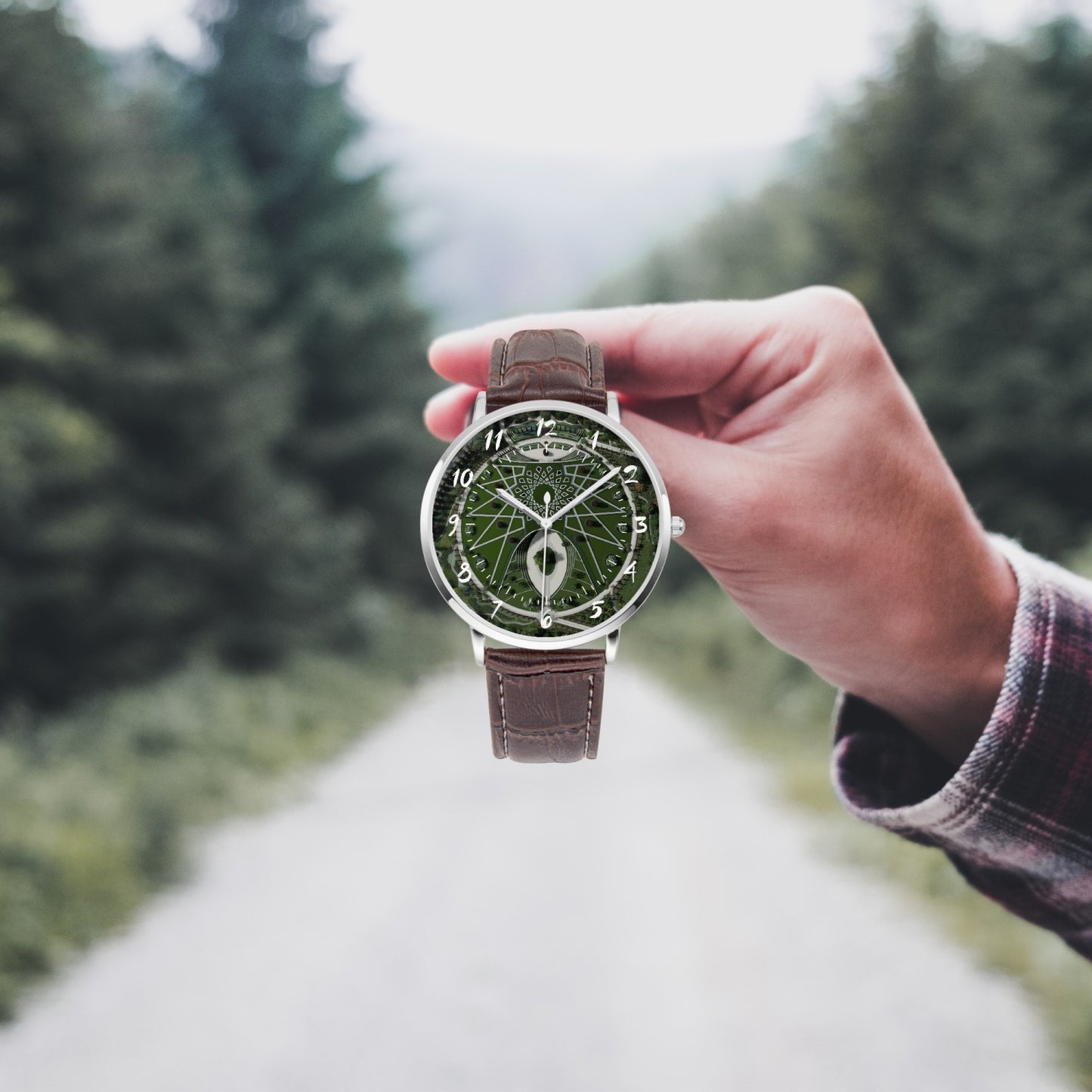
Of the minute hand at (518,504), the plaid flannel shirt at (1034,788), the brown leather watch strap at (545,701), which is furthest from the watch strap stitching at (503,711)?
the plaid flannel shirt at (1034,788)

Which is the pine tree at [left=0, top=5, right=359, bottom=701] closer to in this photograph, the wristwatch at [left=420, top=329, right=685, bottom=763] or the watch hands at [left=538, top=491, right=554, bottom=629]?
the wristwatch at [left=420, top=329, right=685, bottom=763]

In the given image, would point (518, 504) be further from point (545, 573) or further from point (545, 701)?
point (545, 701)

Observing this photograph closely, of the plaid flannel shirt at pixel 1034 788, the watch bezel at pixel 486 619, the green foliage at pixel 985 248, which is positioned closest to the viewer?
the plaid flannel shirt at pixel 1034 788

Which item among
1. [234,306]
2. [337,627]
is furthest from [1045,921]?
[337,627]

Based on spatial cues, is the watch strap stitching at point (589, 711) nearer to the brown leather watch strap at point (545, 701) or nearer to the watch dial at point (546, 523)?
the brown leather watch strap at point (545, 701)

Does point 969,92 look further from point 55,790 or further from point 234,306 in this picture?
point 55,790

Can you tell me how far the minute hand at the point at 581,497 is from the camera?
153cm

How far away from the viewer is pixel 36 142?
716cm

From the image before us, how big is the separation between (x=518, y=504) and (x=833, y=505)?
50 centimetres

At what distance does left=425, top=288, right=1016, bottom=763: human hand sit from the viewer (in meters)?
1.54

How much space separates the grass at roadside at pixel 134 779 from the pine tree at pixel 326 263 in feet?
12.5

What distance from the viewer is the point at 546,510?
1524 millimetres

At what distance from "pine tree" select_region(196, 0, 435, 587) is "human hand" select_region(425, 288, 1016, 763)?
11559 mm

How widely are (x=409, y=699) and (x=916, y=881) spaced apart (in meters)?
7.79
